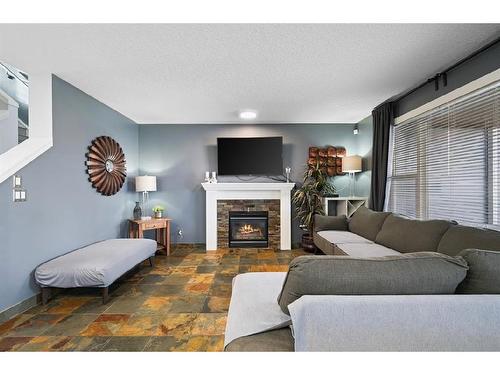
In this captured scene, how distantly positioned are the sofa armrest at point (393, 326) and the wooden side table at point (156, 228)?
12.2 feet

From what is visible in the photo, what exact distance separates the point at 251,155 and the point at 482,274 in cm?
404

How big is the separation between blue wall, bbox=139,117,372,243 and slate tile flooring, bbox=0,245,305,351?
151cm

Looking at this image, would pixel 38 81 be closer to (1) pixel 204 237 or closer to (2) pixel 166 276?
(2) pixel 166 276

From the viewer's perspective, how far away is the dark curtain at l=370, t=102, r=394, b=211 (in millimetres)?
3797

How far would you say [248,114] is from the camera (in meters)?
4.30

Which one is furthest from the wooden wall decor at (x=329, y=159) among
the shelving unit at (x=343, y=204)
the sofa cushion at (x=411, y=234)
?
the sofa cushion at (x=411, y=234)

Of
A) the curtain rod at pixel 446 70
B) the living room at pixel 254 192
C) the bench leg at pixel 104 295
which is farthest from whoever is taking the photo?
the bench leg at pixel 104 295

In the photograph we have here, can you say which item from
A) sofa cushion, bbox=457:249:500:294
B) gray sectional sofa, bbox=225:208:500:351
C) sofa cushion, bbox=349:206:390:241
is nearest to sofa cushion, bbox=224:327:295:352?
gray sectional sofa, bbox=225:208:500:351

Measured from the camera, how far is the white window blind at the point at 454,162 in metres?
2.26

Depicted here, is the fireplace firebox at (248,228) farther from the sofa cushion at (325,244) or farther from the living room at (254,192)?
the sofa cushion at (325,244)

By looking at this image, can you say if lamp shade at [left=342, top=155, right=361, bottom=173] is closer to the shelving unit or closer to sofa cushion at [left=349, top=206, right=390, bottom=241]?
the shelving unit

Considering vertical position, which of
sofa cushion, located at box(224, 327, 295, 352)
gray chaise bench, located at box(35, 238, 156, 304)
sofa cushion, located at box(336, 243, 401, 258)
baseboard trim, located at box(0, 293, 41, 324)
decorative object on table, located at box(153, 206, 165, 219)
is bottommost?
baseboard trim, located at box(0, 293, 41, 324)
